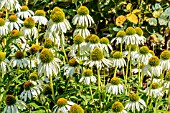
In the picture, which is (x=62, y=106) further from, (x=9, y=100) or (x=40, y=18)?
(x=40, y=18)

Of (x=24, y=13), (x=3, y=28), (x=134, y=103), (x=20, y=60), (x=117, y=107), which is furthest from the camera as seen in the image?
(x=24, y=13)

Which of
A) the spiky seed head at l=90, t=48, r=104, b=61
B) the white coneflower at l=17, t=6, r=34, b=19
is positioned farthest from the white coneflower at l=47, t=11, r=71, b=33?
the white coneflower at l=17, t=6, r=34, b=19

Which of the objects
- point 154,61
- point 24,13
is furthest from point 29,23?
point 154,61

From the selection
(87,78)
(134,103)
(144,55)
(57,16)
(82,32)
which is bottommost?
(134,103)

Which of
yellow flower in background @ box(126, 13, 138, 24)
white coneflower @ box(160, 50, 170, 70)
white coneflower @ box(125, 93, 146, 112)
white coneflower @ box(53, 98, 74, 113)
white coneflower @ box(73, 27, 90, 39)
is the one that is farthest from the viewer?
yellow flower in background @ box(126, 13, 138, 24)

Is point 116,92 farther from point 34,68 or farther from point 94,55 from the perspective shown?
point 34,68

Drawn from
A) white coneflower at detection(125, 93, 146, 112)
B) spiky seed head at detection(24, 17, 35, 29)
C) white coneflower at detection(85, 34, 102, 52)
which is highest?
spiky seed head at detection(24, 17, 35, 29)

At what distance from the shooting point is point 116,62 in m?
2.40

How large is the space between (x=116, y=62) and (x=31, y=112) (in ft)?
1.84

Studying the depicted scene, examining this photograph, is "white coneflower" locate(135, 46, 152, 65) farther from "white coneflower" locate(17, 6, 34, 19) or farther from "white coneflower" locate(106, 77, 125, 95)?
"white coneflower" locate(17, 6, 34, 19)

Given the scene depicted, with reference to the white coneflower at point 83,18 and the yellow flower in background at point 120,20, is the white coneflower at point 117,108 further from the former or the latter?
the yellow flower in background at point 120,20

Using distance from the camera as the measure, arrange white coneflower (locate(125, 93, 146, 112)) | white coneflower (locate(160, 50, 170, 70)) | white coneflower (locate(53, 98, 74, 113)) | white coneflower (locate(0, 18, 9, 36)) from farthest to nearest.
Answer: white coneflower (locate(0, 18, 9, 36)) → white coneflower (locate(160, 50, 170, 70)) → white coneflower (locate(125, 93, 146, 112)) → white coneflower (locate(53, 98, 74, 113))

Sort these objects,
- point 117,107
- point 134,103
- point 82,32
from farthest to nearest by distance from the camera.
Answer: point 82,32 < point 134,103 < point 117,107

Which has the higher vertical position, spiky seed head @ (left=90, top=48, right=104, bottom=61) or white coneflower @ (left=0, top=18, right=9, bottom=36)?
white coneflower @ (left=0, top=18, right=9, bottom=36)
